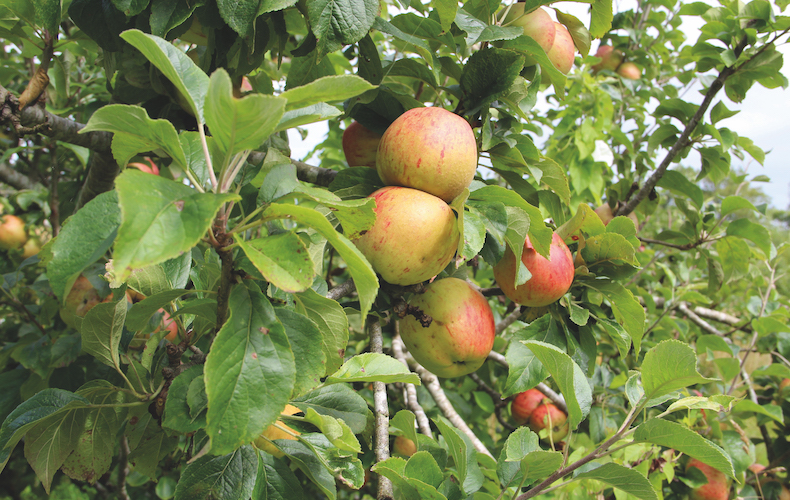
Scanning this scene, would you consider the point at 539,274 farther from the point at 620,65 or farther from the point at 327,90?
the point at 620,65

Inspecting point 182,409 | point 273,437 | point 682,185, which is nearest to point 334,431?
point 182,409

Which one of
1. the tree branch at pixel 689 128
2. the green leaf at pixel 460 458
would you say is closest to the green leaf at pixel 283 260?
the green leaf at pixel 460 458

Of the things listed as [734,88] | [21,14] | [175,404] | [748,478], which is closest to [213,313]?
[175,404]

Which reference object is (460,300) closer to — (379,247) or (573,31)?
(379,247)

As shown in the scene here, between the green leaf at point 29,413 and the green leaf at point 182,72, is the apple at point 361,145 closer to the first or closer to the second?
the green leaf at point 182,72

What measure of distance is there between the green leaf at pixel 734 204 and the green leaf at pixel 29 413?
1962mm

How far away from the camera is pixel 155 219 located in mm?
432

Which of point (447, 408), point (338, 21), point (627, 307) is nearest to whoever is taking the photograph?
point (338, 21)

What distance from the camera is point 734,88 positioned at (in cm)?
164

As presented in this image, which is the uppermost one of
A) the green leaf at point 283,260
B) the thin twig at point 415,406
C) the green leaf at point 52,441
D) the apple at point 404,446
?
the green leaf at point 283,260

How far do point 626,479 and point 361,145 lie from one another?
868 mm

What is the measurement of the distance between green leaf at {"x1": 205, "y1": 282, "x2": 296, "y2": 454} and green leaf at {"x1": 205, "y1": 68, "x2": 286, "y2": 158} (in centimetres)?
19

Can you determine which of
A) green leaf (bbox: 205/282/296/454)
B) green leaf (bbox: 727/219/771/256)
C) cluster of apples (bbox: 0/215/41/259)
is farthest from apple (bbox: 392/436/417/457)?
cluster of apples (bbox: 0/215/41/259)

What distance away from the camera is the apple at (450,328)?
1.00m
